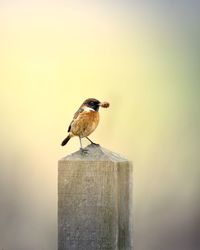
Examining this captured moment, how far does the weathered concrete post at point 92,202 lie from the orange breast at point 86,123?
223 millimetres

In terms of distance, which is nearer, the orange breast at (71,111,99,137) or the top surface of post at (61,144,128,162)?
the top surface of post at (61,144,128,162)

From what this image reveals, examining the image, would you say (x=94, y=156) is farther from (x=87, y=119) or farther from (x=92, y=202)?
(x=87, y=119)

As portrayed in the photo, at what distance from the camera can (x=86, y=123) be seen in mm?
1525

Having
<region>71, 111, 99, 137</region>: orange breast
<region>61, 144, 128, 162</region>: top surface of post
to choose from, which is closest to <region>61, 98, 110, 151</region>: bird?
<region>71, 111, 99, 137</region>: orange breast

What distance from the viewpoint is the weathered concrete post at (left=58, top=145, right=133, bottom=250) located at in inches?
50.4

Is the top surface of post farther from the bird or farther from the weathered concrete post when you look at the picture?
the bird

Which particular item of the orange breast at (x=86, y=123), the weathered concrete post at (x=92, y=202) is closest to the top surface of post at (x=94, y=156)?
the weathered concrete post at (x=92, y=202)

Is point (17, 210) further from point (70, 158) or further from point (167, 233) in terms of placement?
point (70, 158)

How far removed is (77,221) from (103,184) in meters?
0.12

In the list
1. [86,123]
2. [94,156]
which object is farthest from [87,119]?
[94,156]

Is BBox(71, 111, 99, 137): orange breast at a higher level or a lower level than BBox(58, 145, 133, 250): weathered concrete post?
higher

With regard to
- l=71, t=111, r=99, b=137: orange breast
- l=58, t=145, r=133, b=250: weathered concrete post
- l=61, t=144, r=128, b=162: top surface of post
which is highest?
l=71, t=111, r=99, b=137: orange breast

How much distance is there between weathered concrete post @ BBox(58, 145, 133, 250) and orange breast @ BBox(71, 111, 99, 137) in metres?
0.22

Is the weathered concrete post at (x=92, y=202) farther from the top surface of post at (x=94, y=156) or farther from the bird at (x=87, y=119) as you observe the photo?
the bird at (x=87, y=119)
